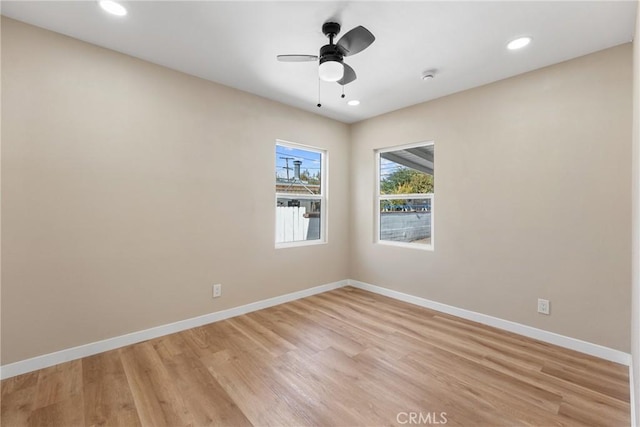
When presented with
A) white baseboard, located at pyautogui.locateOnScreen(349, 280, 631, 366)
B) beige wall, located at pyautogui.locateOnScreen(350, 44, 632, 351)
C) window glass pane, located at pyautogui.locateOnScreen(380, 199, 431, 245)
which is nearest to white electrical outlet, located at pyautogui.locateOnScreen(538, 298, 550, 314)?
beige wall, located at pyautogui.locateOnScreen(350, 44, 632, 351)

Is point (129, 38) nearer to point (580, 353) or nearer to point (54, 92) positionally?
point (54, 92)

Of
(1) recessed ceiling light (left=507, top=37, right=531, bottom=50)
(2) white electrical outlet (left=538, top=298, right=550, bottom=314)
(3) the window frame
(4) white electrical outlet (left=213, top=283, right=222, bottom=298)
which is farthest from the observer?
(3) the window frame

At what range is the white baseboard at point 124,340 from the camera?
2.11 m

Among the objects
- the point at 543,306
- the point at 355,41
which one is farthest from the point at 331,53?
the point at 543,306

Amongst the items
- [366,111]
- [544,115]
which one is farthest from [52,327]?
[544,115]

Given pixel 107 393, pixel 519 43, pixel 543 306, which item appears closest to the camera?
pixel 107 393

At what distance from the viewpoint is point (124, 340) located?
8.36ft

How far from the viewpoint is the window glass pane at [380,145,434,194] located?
146 inches

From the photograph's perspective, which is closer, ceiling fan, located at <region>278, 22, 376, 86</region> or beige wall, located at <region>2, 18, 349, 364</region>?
ceiling fan, located at <region>278, 22, 376, 86</region>

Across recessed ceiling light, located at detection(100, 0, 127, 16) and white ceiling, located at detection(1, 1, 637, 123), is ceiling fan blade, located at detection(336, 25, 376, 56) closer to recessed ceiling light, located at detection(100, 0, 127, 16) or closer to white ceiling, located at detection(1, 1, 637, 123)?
white ceiling, located at detection(1, 1, 637, 123)

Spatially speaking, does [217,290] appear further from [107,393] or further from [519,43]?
[519,43]

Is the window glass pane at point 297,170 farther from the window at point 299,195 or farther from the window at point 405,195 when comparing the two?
the window at point 405,195

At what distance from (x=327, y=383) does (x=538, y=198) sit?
2.60 meters

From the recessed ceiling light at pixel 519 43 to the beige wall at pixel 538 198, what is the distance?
0.58 meters
